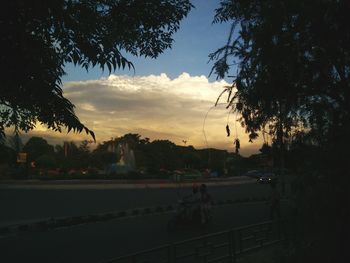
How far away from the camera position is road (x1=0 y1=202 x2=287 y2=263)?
40.4 feet

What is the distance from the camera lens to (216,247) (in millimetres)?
9258

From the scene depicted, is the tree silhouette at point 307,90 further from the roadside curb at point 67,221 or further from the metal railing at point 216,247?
the roadside curb at point 67,221

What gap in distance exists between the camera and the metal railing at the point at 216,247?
304 inches

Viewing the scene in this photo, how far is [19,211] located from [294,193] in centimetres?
2143

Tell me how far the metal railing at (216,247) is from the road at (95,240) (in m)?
3.13

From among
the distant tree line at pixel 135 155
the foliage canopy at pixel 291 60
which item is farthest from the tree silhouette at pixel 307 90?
the distant tree line at pixel 135 155

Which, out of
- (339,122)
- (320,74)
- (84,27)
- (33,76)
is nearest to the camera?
Result: (33,76)

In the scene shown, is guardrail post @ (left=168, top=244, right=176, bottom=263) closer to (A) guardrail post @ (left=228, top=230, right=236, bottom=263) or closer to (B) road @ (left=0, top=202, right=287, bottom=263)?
(A) guardrail post @ (left=228, top=230, right=236, bottom=263)

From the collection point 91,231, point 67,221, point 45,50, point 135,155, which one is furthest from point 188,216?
point 135,155

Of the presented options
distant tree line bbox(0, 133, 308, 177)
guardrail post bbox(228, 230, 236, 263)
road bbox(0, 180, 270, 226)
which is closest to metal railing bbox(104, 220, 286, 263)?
guardrail post bbox(228, 230, 236, 263)

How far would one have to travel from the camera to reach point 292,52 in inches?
353

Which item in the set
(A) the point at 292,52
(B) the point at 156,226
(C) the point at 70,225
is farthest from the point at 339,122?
(C) the point at 70,225

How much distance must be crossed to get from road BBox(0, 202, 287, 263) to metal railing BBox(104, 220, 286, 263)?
3132mm

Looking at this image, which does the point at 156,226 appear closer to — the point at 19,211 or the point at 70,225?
the point at 70,225
